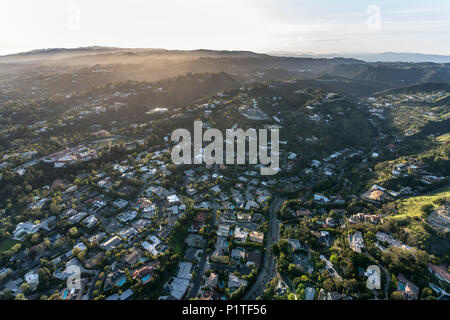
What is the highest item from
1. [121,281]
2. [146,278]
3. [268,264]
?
[146,278]

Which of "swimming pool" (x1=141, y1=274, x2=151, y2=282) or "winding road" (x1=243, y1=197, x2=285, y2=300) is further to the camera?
"swimming pool" (x1=141, y1=274, x2=151, y2=282)

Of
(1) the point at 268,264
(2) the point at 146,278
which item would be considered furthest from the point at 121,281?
(1) the point at 268,264

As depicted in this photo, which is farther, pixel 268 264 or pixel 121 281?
pixel 268 264

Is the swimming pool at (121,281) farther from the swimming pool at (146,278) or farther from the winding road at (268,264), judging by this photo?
the winding road at (268,264)

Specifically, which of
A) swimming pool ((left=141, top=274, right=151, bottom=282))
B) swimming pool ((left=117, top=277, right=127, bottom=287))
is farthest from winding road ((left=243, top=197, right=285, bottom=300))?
swimming pool ((left=117, top=277, right=127, bottom=287))

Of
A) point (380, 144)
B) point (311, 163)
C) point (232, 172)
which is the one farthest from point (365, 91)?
point (232, 172)

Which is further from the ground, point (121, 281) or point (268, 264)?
point (268, 264)

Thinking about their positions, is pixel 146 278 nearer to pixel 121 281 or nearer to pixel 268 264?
pixel 121 281

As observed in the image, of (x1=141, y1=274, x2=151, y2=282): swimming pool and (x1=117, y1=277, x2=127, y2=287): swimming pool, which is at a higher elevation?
(x1=141, y1=274, x2=151, y2=282): swimming pool

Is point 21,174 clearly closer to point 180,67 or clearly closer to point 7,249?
point 7,249

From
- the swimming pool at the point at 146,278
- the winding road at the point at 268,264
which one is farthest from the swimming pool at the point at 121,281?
the winding road at the point at 268,264

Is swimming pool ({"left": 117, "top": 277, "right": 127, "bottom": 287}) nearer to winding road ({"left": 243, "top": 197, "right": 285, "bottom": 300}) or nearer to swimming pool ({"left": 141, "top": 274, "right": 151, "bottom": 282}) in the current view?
swimming pool ({"left": 141, "top": 274, "right": 151, "bottom": 282})
